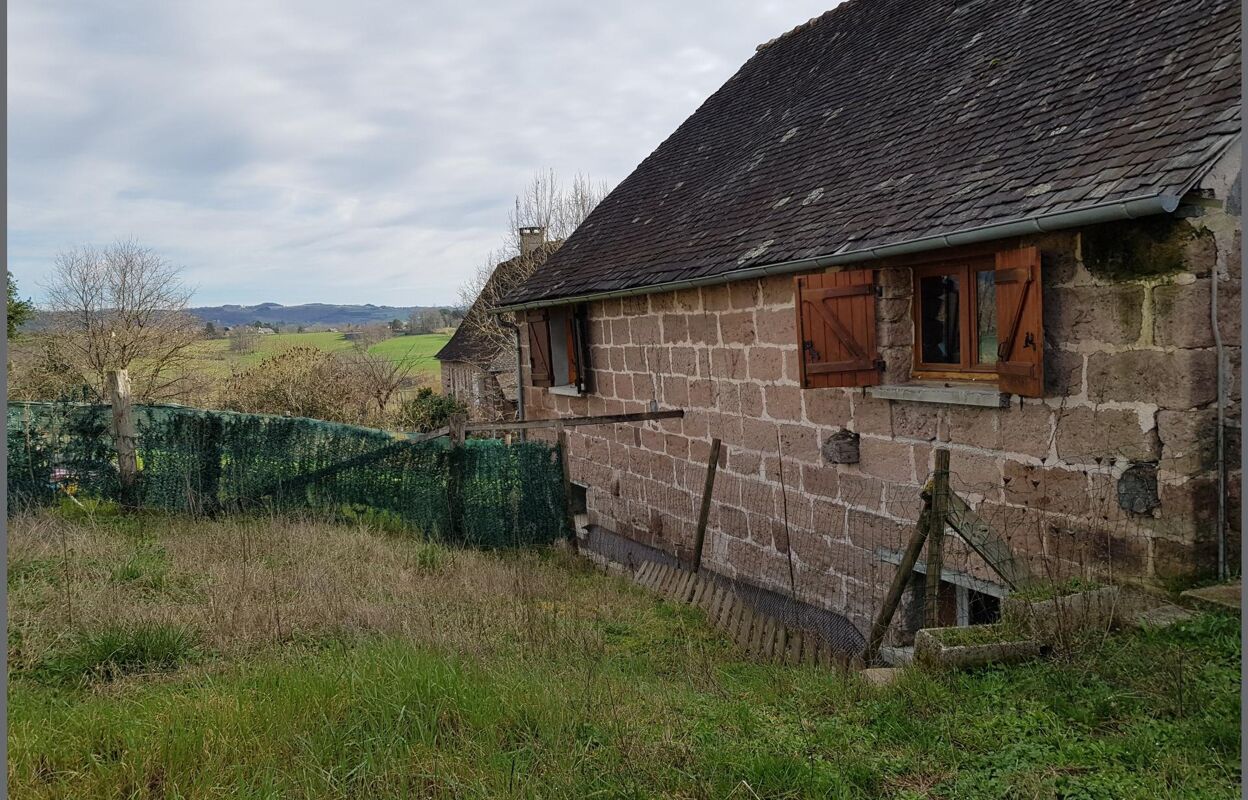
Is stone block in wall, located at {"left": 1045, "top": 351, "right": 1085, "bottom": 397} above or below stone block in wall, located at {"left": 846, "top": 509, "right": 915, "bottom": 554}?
above

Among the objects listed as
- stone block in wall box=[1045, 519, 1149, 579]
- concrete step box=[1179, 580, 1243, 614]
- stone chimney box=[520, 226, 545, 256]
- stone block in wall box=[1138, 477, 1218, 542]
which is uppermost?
stone chimney box=[520, 226, 545, 256]

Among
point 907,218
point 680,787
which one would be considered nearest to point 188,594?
point 680,787

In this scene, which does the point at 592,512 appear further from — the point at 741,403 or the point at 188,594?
the point at 188,594

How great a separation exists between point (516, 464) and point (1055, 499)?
6765mm

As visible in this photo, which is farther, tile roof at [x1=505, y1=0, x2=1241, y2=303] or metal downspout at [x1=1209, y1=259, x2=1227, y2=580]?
tile roof at [x1=505, y1=0, x2=1241, y2=303]

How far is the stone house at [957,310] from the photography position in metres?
4.75

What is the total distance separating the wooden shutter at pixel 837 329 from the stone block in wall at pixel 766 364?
93 centimetres

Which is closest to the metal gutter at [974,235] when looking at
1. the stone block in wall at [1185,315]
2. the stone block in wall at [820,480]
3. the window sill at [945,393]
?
the stone block in wall at [1185,315]

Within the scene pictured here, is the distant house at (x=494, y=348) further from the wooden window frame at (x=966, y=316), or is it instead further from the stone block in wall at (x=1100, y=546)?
the stone block in wall at (x=1100, y=546)

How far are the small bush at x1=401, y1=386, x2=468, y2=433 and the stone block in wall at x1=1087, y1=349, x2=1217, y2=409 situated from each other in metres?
19.3

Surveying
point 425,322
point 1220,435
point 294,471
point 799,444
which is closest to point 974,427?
point 1220,435

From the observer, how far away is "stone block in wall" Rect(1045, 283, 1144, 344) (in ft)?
16.2

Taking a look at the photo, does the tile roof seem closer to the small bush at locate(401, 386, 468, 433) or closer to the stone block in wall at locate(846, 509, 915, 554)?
the stone block in wall at locate(846, 509, 915, 554)

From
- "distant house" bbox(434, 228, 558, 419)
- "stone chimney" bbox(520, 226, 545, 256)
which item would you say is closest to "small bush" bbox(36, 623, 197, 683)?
"distant house" bbox(434, 228, 558, 419)
